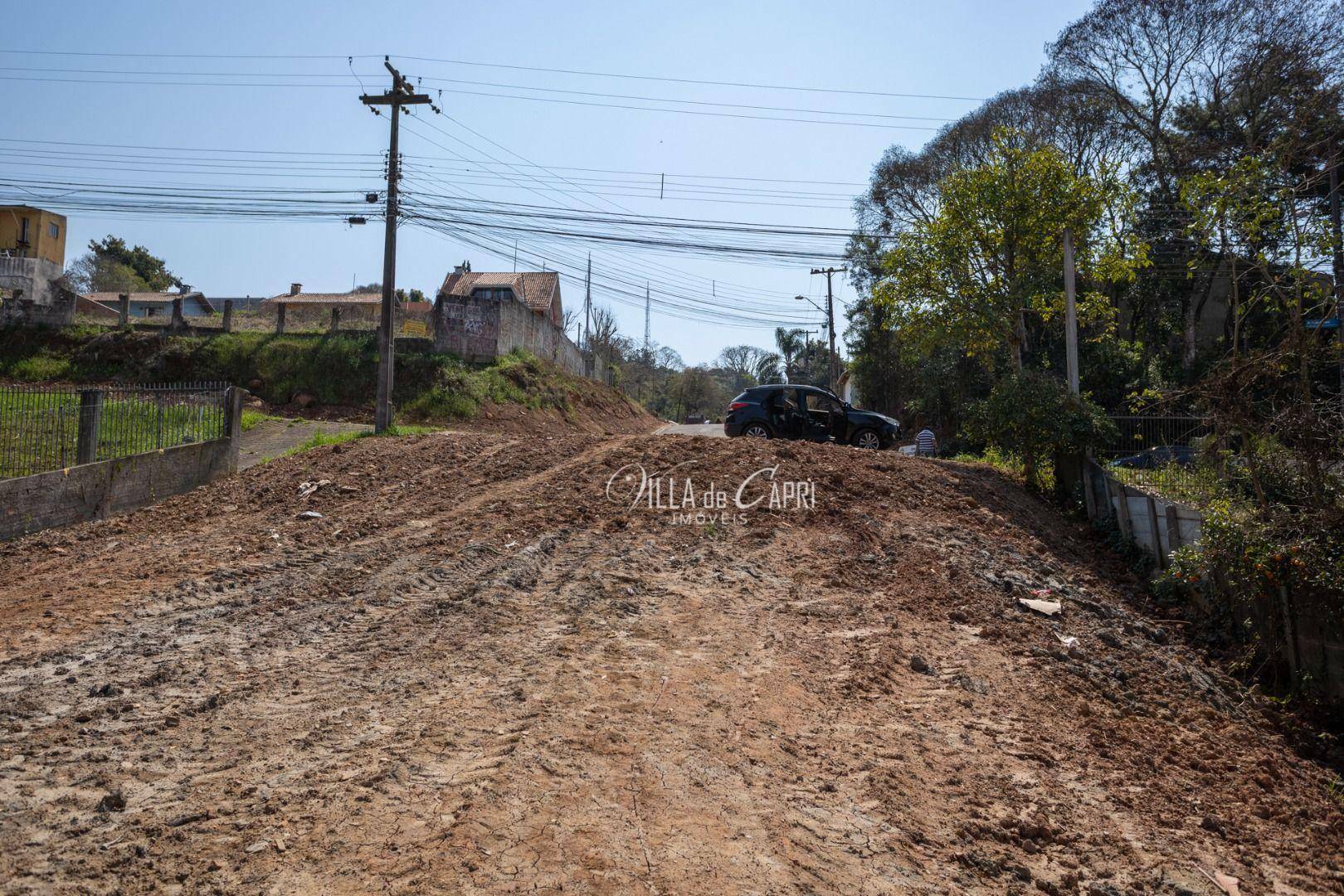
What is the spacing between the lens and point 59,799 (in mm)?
4020

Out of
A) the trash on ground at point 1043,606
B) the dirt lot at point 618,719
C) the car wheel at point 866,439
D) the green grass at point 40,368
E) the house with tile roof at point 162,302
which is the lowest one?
the dirt lot at point 618,719

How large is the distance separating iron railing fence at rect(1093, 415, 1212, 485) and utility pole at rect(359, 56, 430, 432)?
47.3 ft

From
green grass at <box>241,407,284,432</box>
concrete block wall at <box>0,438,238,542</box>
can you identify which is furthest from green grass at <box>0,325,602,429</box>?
concrete block wall at <box>0,438,238,542</box>

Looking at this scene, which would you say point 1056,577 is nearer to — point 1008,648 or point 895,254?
point 1008,648

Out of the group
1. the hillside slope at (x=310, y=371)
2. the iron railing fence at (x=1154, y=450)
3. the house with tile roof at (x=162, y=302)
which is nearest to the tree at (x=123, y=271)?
the house with tile roof at (x=162, y=302)

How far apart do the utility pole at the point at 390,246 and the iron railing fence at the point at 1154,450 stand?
47.3 feet

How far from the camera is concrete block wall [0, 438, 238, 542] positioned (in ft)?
34.9

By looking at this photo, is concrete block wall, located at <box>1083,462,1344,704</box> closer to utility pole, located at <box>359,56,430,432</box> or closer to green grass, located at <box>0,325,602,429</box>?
utility pole, located at <box>359,56,430,432</box>

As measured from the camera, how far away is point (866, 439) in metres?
17.1

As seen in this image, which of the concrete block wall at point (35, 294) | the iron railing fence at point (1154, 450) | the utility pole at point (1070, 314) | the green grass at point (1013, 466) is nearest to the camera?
the iron railing fence at point (1154, 450)

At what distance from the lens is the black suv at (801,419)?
1695 centimetres

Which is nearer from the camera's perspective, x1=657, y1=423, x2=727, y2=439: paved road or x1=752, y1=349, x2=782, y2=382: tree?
x1=657, y1=423, x2=727, y2=439: paved road

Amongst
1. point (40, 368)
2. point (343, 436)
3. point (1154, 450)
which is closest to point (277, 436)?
point (343, 436)

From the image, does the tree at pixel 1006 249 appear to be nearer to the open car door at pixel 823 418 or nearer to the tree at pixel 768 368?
the open car door at pixel 823 418
